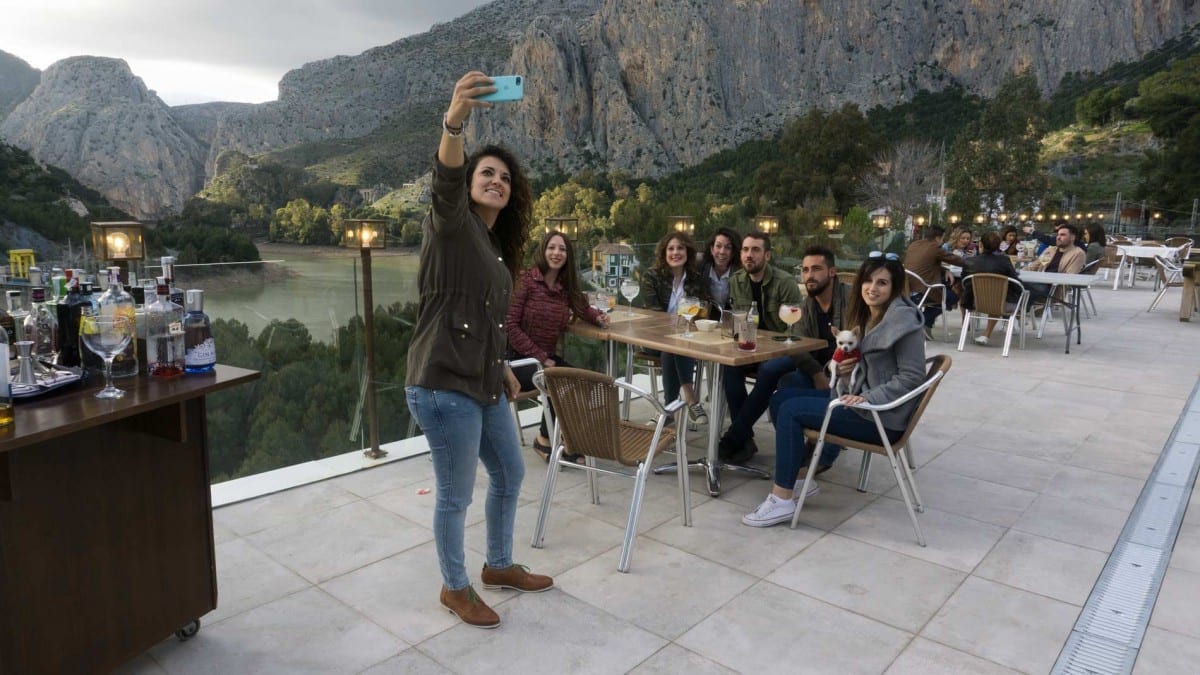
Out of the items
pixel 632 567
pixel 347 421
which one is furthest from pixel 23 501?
pixel 347 421

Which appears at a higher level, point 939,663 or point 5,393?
point 5,393

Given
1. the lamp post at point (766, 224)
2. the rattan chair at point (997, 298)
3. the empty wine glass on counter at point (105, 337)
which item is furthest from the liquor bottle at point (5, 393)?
the lamp post at point (766, 224)

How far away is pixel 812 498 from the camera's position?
3.21 metres

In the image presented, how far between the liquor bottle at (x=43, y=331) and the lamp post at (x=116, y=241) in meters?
1.06

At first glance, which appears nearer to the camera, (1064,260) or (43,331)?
(43,331)

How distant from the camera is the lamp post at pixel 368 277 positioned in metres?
3.73

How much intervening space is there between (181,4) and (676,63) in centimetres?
3359

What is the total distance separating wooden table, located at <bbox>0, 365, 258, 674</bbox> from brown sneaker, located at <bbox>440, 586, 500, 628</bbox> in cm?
65

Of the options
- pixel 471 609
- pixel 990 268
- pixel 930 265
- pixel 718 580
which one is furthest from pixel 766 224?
pixel 471 609

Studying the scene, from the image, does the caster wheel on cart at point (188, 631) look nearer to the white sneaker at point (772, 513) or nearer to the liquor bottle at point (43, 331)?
the liquor bottle at point (43, 331)

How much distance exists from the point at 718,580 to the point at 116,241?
2570 mm

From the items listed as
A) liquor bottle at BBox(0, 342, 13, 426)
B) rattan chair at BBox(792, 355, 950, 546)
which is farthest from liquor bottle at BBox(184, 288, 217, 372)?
rattan chair at BBox(792, 355, 950, 546)

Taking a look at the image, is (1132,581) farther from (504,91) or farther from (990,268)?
(990,268)

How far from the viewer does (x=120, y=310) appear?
5.71ft
